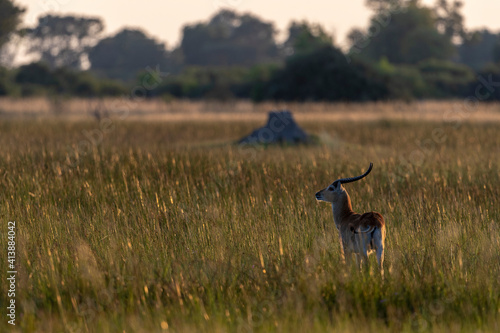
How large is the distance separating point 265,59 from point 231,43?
6.09 metres

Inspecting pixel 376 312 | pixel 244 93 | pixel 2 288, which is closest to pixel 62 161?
pixel 2 288

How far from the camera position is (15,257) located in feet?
17.8

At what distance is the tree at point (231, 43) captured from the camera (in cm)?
8812

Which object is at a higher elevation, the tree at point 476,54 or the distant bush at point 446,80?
the tree at point 476,54

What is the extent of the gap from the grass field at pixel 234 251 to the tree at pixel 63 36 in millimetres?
72960

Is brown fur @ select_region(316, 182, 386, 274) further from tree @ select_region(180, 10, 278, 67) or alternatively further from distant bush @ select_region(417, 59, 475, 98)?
tree @ select_region(180, 10, 278, 67)

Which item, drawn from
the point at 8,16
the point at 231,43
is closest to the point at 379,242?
the point at 8,16

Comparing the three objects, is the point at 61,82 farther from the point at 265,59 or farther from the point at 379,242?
the point at 379,242

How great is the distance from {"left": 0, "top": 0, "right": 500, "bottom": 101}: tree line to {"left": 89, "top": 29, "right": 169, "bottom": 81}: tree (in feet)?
0.48

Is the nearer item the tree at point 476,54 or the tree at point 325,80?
the tree at point 325,80

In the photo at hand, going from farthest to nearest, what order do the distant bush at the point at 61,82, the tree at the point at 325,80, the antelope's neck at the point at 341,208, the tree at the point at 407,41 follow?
the tree at the point at 407,41
the distant bush at the point at 61,82
the tree at the point at 325,80
the antelope's neck at the point at 341,208

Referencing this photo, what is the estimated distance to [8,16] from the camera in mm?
40750

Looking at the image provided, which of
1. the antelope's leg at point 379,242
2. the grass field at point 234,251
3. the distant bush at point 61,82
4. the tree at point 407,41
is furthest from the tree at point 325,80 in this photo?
the antelope's leg at point 379,242

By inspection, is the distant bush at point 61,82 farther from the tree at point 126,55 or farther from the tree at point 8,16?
the tree at point 126,55
